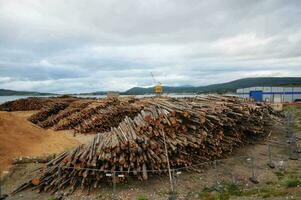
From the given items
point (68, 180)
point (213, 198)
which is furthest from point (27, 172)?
point (213, 198)

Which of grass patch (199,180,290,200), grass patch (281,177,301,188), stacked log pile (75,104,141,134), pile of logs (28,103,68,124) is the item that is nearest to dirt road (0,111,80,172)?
stacked log pile (75,104,141,134)

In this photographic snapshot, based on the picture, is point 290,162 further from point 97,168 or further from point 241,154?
point 97,168

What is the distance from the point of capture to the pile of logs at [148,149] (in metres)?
11.5

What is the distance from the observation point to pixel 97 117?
22.7 meters

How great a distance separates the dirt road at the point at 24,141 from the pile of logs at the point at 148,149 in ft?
12.7

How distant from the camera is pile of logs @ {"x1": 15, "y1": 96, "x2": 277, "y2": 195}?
11.5 metres

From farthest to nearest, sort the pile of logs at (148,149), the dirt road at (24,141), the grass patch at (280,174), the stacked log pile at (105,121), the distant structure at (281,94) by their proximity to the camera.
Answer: the distant structure at (281,94) < the stacked log pile at (105,121) < the dirt road at (24,141) < the grass patch at (280,174) < the pile of logs at (148,149)

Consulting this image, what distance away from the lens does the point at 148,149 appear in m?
12.0

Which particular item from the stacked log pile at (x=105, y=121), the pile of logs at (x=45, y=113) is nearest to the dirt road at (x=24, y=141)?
the stacked log pile at (x=105, y=121)

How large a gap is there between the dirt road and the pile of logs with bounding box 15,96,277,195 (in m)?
3.86

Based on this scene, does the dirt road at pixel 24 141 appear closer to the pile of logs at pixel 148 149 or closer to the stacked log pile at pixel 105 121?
the stacked log pile at pixel 105 121

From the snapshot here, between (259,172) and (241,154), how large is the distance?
111 inches

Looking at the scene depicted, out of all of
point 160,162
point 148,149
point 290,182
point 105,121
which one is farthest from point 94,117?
point 290,182

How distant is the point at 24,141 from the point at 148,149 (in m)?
9.04
